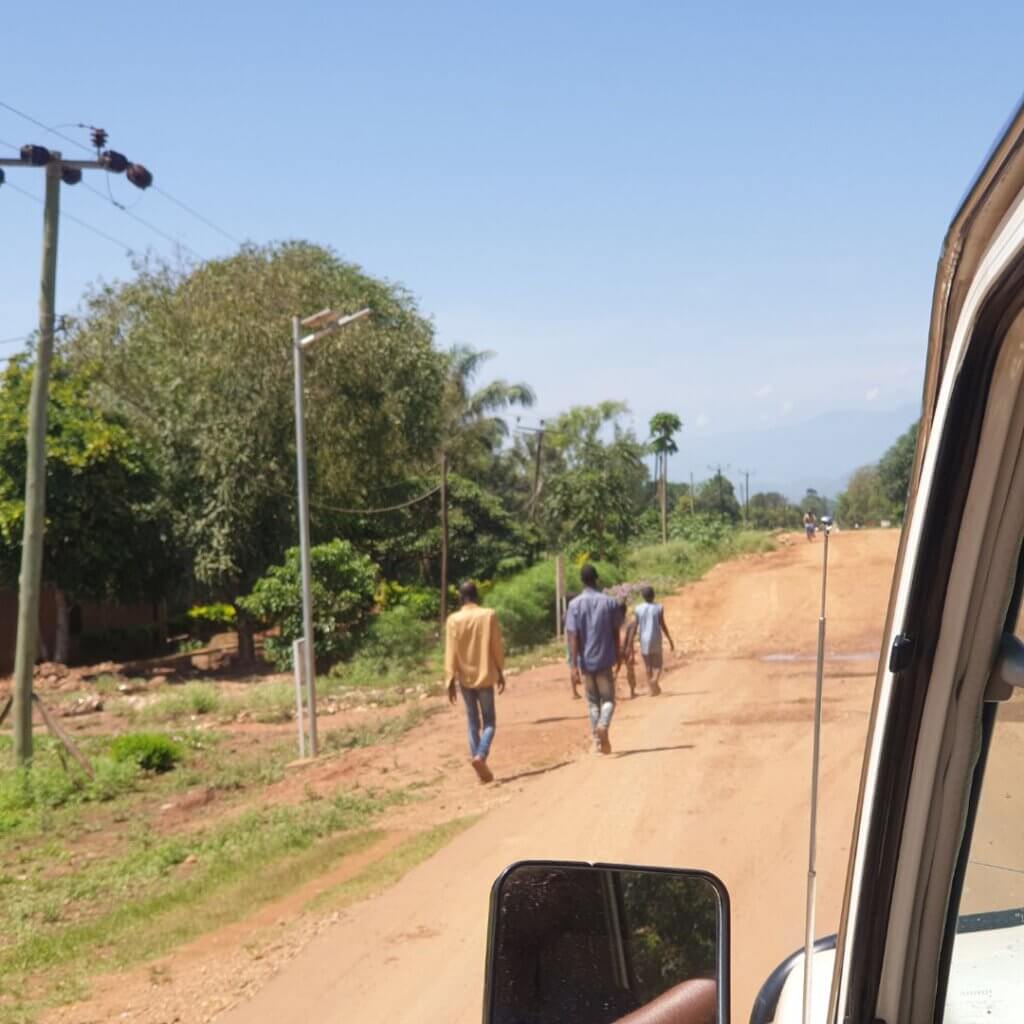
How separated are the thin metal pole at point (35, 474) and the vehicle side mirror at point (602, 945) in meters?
13.8

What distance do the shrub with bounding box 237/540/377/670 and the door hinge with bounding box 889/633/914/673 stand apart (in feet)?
79.5

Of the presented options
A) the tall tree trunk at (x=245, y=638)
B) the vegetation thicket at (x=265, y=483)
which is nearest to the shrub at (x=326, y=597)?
the vegetation thicket at (x=265, y=483)

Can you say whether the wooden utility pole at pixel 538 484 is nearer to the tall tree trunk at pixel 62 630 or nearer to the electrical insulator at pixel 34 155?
the tall tree trunk at pixel 62 630

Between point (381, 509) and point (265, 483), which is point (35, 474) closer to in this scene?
point (265, 483)

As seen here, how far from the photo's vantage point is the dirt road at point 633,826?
21.0 ft

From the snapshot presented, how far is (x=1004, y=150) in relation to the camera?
930 mm

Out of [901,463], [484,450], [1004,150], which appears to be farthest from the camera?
[484,450]

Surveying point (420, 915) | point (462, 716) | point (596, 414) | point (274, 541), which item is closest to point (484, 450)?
point (596, 414)

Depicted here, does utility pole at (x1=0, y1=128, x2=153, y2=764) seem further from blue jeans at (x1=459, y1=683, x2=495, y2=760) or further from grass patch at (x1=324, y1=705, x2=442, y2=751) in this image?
blue jeans at (x1=459, y1=683, x2=495, y2=760)

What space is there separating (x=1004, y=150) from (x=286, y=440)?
2909 centimetres

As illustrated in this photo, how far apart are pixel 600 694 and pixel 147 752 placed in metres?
6.29

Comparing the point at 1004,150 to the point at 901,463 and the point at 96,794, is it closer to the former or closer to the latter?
the point at 901,463

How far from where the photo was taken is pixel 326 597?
83.5 ft

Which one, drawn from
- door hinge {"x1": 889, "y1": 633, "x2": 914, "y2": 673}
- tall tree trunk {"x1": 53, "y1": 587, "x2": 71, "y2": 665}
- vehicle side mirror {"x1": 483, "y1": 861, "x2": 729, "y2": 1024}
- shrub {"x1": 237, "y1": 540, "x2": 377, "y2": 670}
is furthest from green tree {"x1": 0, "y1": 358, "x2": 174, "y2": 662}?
door hinge {"x1": 889, "y1": 633, "x2": 914, "y2": 673}
